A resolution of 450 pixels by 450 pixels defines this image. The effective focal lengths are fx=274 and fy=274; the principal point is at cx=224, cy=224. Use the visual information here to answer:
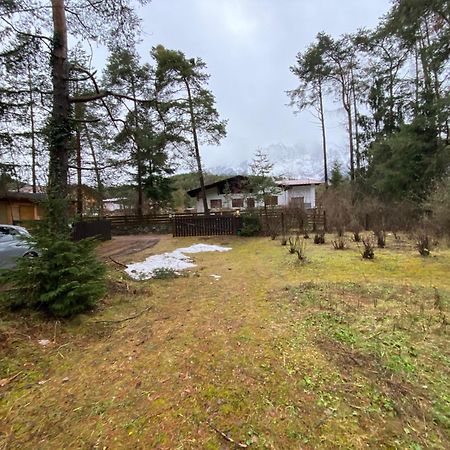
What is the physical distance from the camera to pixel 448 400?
203cm

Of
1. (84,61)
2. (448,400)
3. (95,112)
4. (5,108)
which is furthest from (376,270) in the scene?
(95,112)

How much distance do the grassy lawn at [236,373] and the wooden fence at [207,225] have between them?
10.3 m

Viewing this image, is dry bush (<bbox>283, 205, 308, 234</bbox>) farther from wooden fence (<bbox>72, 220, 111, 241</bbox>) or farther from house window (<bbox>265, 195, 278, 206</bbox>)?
wooden fence (<bbox>72, 220, 111, 241</bbox>)

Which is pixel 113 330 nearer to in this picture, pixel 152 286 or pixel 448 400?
pixel 152 286

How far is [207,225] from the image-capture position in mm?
15086

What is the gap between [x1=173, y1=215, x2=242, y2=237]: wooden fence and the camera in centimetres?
1490

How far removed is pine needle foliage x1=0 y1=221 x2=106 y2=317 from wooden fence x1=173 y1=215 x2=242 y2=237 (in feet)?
37.5

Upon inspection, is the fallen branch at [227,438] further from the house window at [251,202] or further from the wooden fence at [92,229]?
the house window at [251,202]

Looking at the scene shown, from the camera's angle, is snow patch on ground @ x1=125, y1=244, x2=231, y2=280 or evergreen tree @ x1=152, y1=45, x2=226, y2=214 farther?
evergreen tree @ x1=152, y1=45, x2=226, y2=214

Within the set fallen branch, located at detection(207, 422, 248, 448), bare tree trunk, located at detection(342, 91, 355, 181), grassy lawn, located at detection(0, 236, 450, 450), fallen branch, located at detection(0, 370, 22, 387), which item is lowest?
fallen branch, located at detection(207, 422, 248, 448)

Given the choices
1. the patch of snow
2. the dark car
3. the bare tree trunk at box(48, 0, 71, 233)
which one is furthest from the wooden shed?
the bare tree trunk at box(48, 0, 71, 233)

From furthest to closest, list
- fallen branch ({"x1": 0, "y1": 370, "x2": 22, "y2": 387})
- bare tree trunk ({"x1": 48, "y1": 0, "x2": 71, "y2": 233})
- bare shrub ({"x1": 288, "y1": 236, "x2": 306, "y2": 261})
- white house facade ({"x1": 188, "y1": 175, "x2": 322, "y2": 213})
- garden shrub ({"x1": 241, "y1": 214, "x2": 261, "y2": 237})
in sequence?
white house facade ({"x1": 188, "y1": 175, "x2": 322, "y2": 213})
garden shrub ({"x1": 241, "y1": 214, "x2": 261, "y2": 237})
bare shrub ({"x1": 288, "y1": 236, "x2": 306, "y2": 261})
bare tree trunk ({"x1": 48, "y1": 0, "x2": 71, "y2": 233})
fallen branch ({"x1": 0, "y1": 370, "x2": 22, "y2": 387})

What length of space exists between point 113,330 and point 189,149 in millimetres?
16745

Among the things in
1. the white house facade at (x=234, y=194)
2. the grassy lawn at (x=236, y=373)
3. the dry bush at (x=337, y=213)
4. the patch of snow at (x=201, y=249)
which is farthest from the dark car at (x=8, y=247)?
the white house facade at (x=234, y=194)
